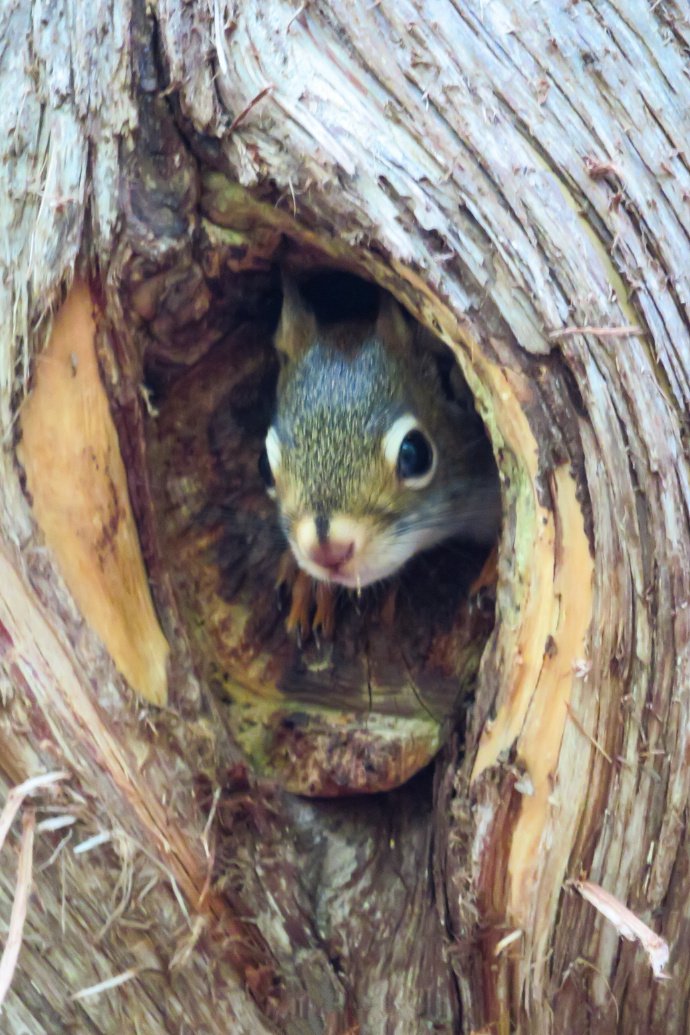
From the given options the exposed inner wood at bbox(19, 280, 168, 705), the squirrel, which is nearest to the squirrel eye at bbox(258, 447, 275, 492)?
the squirrel

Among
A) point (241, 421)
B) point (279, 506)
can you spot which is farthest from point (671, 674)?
point (241, 421)

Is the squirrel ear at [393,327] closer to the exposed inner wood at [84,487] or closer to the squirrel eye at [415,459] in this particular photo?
the squirrel eye at [415,459]

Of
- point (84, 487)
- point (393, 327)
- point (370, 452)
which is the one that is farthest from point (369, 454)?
point (84, 487)

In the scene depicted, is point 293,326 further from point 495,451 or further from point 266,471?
point 495,451

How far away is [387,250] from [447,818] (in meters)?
0.72

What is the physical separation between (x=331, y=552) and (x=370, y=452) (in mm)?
197

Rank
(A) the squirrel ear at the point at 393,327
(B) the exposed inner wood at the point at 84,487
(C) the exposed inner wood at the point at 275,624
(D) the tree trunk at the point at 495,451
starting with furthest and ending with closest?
1. (A) the squirrel ear at the point at 393,327
2. (C) the exposed inner wood at the point at 275,624
3. (B) the exposed inner wood at the point at 84,487
4. (D) the tree trunk at the point at 495,451

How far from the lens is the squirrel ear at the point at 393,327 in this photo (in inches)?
70.4

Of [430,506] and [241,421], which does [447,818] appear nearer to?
[430,506]

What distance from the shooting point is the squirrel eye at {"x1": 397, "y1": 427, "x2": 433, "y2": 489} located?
164 cm

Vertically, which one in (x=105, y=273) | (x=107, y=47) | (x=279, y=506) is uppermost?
(x=107, y=47)

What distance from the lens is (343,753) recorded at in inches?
58.1

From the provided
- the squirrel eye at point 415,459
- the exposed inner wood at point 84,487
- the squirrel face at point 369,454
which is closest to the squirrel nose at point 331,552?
the squirrel face at point 369,454

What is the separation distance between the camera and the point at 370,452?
5.30 feet
